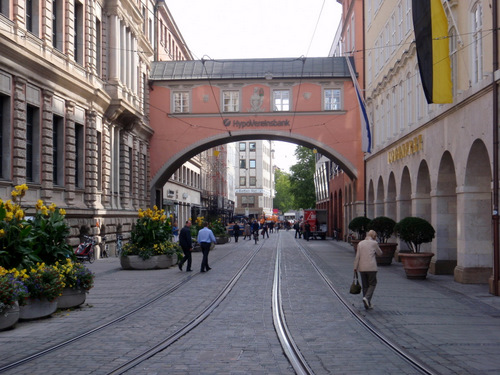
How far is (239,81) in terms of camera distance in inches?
1725

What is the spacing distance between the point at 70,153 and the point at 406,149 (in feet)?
45.9

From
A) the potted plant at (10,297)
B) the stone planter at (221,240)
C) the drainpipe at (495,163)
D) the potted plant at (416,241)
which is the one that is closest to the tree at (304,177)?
the stone planter at (221,240)

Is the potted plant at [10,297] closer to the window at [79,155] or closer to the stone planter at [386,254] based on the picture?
the stone planter at [386,254]

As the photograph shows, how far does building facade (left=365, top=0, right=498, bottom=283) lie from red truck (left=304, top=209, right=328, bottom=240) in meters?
28.0

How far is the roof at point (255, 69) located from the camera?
143 feet

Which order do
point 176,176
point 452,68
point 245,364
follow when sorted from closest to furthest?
1. point 245,364
2. point 452,68
3. point 176,176

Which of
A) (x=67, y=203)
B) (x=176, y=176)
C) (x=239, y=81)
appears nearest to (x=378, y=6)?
(x=239, y=81)

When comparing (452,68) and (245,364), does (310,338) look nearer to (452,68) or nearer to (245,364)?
(245,364)

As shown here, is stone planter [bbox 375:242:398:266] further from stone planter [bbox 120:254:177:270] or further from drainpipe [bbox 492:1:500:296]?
drainpipe [bbox 492:1:500:296]

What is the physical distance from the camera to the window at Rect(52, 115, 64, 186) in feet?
91.7

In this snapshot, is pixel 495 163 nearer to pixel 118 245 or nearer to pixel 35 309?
pixel 35 309

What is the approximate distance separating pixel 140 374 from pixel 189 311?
5532 mm

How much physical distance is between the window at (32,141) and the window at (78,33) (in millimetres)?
6043

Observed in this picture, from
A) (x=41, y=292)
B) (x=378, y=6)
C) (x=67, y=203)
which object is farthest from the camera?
(x=378, y=6)
